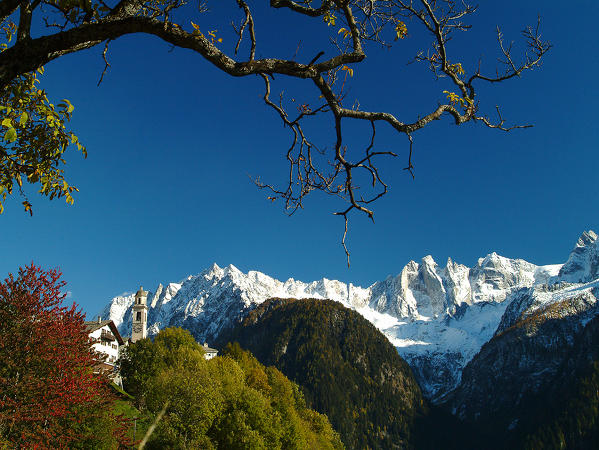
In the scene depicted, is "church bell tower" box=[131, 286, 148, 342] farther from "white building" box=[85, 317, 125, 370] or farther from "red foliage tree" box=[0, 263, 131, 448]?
"red foliage tree" box=[0, 263, 131, 448]

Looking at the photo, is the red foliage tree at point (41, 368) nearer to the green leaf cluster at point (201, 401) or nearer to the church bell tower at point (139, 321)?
the green leaf cluster at point (201, 401)

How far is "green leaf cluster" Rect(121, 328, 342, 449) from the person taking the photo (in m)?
38.2

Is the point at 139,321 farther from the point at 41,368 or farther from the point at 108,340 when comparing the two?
the point at 41,368

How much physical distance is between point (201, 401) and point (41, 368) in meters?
21.1

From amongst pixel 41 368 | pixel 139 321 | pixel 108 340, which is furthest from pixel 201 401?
pixel 139 321

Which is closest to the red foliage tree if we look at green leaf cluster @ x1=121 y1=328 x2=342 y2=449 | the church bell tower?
green leaf cluster @ x1=121 y1=328 x2=342 y2=449

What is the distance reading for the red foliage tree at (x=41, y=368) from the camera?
18.5 meters

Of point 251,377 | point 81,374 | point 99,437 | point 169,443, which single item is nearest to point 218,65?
point 81,374

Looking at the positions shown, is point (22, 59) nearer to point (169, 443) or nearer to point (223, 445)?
point (169, 443)

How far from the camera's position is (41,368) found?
2014cm

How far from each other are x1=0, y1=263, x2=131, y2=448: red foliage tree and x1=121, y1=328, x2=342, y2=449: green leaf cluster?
11.3m

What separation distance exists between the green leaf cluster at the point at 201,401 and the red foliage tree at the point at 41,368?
11.3m

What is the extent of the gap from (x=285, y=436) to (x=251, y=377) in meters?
14.6

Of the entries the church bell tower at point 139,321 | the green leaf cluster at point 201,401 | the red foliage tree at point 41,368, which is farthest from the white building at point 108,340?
the red foliage tree at point 41,368
